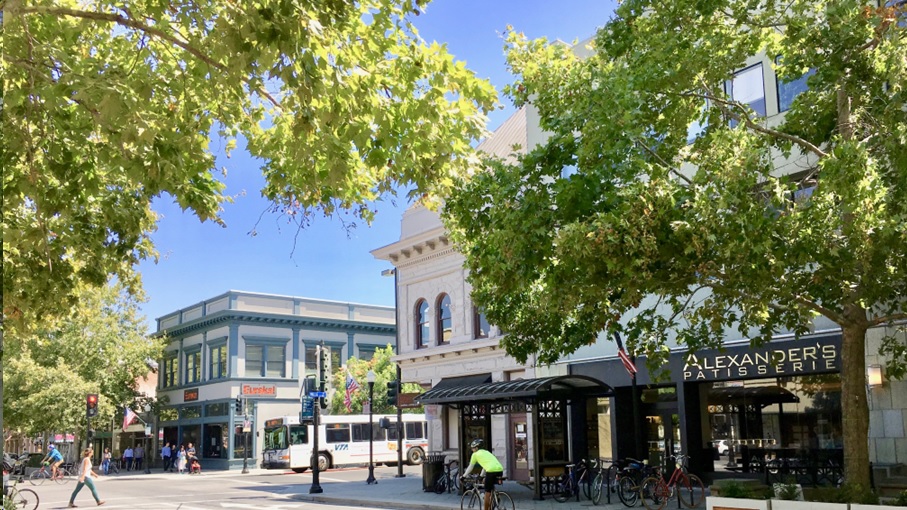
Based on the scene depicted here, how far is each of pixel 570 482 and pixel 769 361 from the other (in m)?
5.86

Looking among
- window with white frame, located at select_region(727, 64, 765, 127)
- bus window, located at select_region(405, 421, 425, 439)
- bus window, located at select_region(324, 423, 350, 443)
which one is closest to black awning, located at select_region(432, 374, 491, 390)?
bus window, located at select_region(324, 423, 350, 443)

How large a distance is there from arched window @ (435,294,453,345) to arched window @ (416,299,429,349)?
1.07 m

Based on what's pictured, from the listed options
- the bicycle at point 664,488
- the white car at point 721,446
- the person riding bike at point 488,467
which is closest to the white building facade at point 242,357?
the white car at point 721,446

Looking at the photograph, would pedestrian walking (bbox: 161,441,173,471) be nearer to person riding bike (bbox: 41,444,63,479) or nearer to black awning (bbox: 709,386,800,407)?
→ person riding bike (bbox: 41,444,63,479)

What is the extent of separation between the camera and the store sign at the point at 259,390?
5131 cm

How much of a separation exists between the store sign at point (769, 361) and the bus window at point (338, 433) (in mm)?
24332

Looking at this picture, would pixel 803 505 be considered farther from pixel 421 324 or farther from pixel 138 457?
pixel 138 457

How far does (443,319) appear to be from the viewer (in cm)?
3300

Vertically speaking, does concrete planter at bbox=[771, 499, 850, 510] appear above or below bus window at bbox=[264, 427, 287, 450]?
above

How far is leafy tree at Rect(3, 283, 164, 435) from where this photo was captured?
47844 mm

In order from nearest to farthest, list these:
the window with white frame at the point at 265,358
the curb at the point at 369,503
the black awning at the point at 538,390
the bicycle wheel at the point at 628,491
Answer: the bicycle wheel at the point at 628,491 < the black awning at the point at 538,390 < the curb at the point at 369,503 < the window with white frame at the point at 265,358

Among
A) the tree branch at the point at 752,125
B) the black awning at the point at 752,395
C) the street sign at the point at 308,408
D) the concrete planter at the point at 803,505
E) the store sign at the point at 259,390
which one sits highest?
the tree branch at the point at 752,125

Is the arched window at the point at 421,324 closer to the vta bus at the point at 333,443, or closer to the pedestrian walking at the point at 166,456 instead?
the vta bus at the point at 333,443

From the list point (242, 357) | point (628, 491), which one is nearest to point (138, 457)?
point (242, 357)
